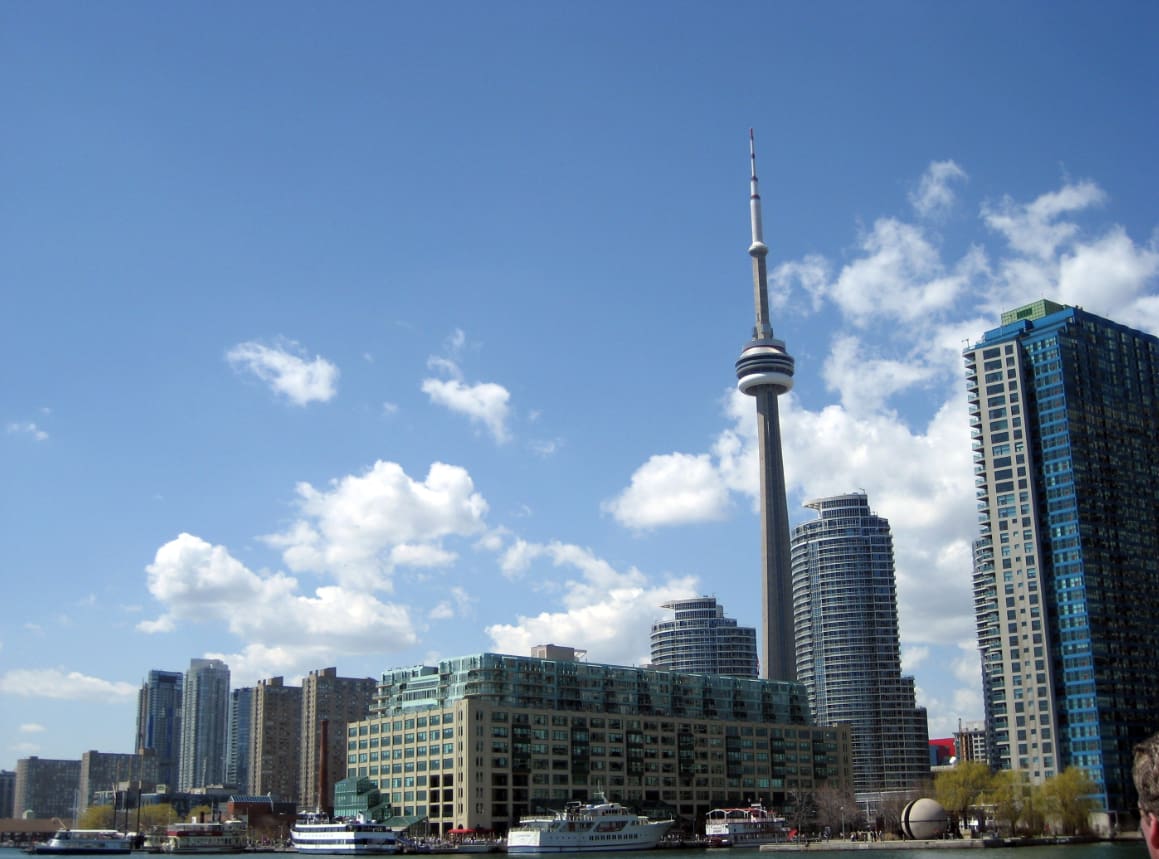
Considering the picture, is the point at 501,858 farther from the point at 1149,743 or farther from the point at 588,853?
the point at 1149,743

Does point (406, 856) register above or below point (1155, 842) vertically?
below

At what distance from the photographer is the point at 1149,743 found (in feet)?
32.8

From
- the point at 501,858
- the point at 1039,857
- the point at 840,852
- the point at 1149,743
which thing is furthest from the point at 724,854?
the point at 1149,743

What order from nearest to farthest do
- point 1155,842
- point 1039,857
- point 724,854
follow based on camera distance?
point 1155,842
point 1039,857
point 724,854

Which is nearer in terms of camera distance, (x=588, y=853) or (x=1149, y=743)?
(x=1149, y=743)

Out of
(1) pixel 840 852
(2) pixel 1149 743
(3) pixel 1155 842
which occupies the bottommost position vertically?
(1) pixel 840 852

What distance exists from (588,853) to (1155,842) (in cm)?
19567

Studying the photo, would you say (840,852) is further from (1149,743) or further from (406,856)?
(1149,743)

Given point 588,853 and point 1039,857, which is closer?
point 1039,857

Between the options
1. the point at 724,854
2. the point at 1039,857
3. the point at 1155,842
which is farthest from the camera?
the point at 724,854

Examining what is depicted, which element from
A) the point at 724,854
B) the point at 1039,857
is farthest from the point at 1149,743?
the point at 724,854

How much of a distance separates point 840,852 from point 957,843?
1817 cm

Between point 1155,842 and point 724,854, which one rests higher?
point 1155,842

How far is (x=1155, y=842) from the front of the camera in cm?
962
